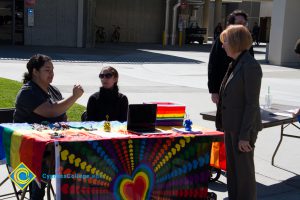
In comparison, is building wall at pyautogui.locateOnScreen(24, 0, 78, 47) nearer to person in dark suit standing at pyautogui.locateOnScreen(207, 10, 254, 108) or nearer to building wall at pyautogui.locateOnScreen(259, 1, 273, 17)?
person in dark suit standing at pyautogui.locateOnScreen(207, 10, 254, 108)

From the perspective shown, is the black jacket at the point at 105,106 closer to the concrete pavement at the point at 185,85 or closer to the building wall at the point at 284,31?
the concrete pavement at the point at 185,85

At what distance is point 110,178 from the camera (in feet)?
13.2

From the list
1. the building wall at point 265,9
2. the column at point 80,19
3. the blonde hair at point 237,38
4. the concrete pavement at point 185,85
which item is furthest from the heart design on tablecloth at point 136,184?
the building wall at point 265,9

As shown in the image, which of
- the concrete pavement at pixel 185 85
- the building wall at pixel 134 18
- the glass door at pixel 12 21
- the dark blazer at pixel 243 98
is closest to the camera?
the dark blazer at pixel 243 98

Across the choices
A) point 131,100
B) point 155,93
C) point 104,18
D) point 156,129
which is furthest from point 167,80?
point 104,18

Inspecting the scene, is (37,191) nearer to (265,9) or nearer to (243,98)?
(243,98)

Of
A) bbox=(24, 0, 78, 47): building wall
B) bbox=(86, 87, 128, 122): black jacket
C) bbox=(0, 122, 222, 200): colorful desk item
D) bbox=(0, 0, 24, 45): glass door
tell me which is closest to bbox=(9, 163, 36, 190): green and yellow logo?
bbox=(0, 122, 222, 200): colorful desk item

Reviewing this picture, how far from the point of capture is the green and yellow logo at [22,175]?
391 cm

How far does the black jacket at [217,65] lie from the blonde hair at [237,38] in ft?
4.05

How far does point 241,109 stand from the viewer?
4.29 meters

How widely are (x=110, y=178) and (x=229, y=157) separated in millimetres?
1091

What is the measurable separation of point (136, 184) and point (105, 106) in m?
1.14

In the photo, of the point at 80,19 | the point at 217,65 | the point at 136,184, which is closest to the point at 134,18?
the point at 80,19

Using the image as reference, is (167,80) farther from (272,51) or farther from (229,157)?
(229,157)
